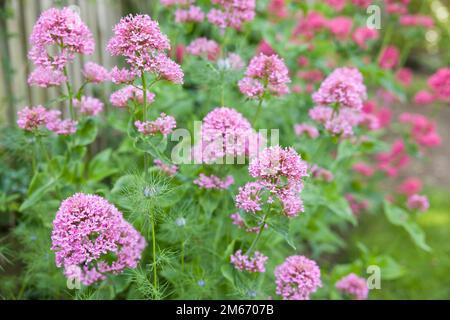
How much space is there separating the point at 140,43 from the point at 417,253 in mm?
2807

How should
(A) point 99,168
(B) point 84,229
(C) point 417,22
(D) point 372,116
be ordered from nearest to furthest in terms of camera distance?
(B) point 84,229 → (A) point 99,168 → (D) point 372,116 → (C) point 417,22

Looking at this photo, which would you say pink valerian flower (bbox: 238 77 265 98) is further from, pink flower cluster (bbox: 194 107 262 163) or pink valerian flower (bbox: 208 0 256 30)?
pink valerian flower (bbox: 208 0 256 30)

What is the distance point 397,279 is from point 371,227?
0.70 meters

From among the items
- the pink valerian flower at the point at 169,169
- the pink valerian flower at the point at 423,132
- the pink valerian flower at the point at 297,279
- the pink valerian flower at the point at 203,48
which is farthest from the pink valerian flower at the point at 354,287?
the pink valerian flower at the point at 423,132

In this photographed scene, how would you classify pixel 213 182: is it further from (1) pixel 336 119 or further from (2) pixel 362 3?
Result: (2) pixel 362 3

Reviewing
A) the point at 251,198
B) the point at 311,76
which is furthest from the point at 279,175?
the point at 311,76

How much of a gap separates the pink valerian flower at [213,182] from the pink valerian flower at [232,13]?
0.70 metres

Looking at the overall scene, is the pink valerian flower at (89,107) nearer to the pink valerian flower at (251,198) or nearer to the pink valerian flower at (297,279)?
the pink valerian flower at (251,198)

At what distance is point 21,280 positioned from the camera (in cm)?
233

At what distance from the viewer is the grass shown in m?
3.18

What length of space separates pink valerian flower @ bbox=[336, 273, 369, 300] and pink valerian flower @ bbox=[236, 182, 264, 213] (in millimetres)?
911

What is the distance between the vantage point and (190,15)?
2428 mm

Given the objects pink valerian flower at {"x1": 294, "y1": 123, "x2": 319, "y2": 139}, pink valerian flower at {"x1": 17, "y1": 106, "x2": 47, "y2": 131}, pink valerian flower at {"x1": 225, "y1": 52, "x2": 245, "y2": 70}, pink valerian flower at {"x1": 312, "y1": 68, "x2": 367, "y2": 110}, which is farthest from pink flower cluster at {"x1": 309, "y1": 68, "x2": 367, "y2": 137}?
pink valerian flower at {"x1": 17, "y1": 106, "x2": 47, "y2": 131}
